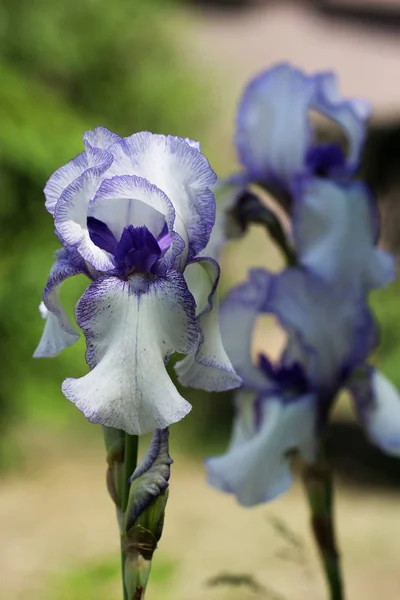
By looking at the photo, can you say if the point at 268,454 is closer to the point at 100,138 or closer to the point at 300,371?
the point at 300,371

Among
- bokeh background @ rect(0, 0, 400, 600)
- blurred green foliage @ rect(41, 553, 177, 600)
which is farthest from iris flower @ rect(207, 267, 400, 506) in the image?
bokeh background @ rect(0, 0, 400, 600)

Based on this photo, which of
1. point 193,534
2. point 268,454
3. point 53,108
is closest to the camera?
point 268,454

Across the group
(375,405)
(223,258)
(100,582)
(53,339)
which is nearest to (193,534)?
(223,258)

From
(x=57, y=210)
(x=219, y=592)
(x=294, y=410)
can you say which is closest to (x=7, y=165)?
(x=219, y=592)

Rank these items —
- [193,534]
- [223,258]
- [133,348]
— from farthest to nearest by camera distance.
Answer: [223,258] < [193,534] < [133,348]

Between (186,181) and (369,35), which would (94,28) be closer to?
(369,35)

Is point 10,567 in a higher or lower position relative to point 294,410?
higher
